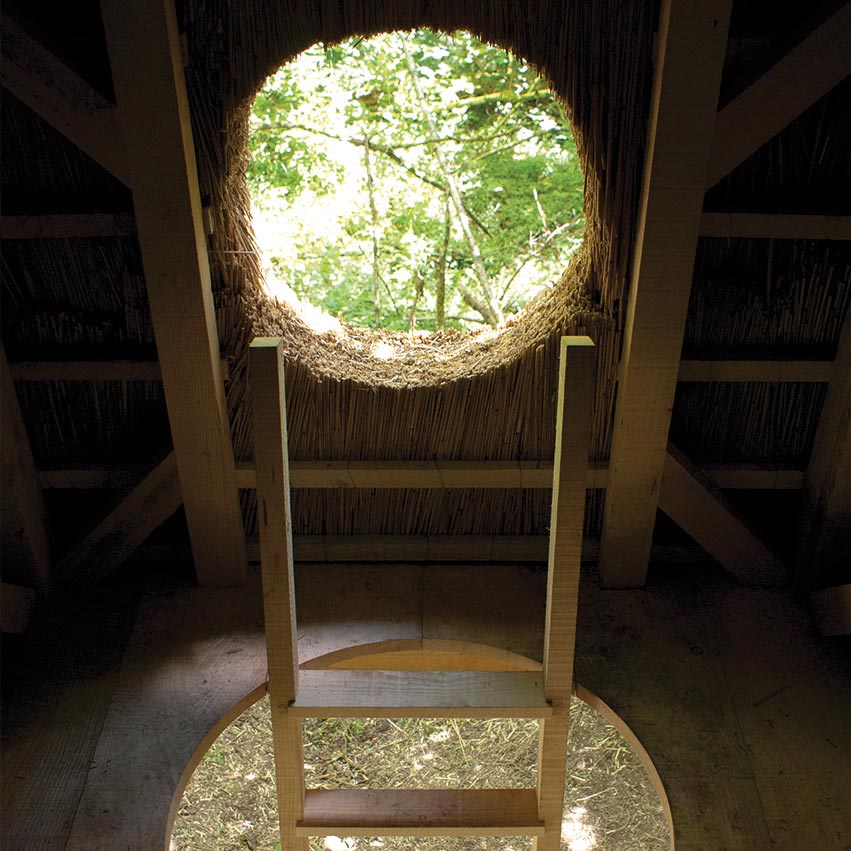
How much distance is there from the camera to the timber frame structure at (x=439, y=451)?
6.29 ft

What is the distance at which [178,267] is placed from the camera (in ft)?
7.04

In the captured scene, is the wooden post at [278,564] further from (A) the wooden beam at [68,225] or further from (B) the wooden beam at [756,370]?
(B) the wooden beam at [756,370]

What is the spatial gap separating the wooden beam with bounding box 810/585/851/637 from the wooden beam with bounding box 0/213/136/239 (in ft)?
7.81

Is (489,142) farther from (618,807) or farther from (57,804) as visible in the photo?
(57,804)

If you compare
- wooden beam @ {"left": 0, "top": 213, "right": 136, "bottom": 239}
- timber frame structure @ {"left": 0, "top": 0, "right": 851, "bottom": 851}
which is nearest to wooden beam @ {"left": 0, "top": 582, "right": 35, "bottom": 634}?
timber frame structure @ {"left": 0, "top": 0, "right": 851, "bottom": 851}

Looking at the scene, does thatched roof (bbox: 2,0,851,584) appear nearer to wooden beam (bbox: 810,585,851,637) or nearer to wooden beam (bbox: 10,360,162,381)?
wooden beam (bbox: 10,360,162,381)

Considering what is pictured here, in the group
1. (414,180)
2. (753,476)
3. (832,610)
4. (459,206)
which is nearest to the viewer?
(832,610)

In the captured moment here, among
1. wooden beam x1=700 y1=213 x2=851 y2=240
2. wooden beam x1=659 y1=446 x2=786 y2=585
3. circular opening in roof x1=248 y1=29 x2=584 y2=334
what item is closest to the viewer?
wooden beam x1=700 y1=213 x2=851 y2=240

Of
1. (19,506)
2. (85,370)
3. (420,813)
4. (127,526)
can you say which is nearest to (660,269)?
(420,813)

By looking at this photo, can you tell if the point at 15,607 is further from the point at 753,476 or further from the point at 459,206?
the point at 459,206

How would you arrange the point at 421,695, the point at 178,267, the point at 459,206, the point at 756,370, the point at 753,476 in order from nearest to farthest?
1. the point at 421,695
2. the point at 178,267
3. the point at 756,370
4. the point at 753,476
5. the point at 459,206

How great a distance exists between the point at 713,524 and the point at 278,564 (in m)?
1.65

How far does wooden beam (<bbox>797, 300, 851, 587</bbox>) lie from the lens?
8.12ft

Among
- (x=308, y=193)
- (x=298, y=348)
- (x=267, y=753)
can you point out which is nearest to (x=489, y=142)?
(x=308, y=193)
